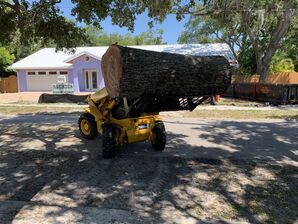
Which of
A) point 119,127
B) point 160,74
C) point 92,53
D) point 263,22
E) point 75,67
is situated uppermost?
point 263,22

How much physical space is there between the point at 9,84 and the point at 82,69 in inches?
364

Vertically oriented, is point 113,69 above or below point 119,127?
above

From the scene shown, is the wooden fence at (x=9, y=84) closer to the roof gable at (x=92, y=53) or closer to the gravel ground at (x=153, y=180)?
the roof gable at (x=92, y=53)

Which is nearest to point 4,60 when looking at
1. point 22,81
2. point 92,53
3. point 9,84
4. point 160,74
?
point 9,84

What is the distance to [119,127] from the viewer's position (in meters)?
8.48

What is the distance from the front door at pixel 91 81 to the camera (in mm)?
36875

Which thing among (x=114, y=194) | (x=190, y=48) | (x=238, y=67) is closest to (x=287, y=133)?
(x=114, y=194)

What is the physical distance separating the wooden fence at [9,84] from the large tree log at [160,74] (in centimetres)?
3589

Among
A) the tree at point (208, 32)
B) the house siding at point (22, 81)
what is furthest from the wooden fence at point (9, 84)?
the tree at point (208, 32)

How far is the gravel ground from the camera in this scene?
5578 millimetres

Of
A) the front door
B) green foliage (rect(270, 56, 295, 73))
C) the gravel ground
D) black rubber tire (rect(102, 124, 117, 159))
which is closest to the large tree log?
black rubber tire (rect(102, 124, 117, 159))

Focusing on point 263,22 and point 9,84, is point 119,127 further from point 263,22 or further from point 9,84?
point 9,84

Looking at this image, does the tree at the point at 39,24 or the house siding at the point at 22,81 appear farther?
the house siding at the point at 22,81

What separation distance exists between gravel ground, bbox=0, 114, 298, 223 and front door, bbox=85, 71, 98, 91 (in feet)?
85.6
